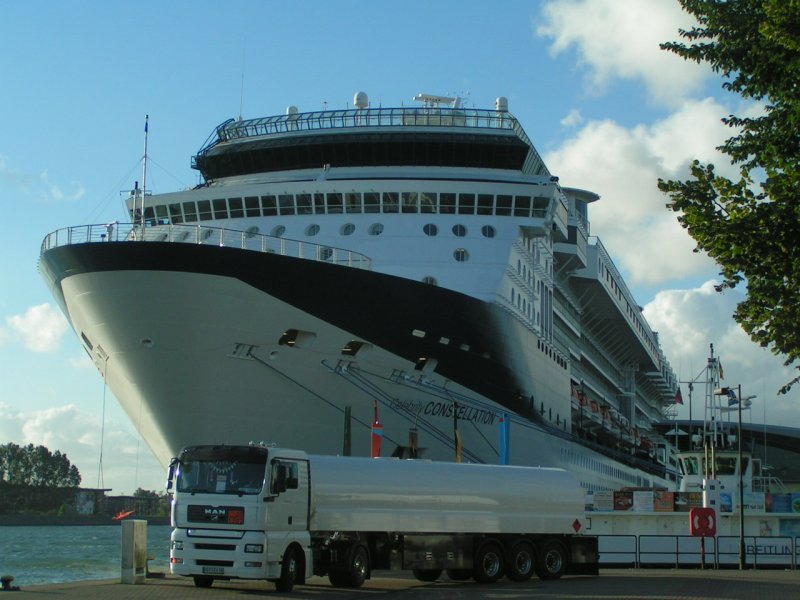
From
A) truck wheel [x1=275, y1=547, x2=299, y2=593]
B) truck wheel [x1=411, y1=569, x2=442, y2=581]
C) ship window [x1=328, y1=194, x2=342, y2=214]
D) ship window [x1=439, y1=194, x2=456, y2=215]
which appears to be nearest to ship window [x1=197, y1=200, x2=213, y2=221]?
ship window [x1=328, y1=194, x2=342, y2=214]

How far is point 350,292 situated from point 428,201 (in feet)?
22.9

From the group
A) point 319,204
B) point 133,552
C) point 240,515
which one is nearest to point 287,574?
point 240,515

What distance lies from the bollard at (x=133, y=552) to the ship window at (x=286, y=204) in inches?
620

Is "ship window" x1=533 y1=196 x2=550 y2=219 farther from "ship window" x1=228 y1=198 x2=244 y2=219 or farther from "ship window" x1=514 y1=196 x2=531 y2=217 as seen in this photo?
"ship window" x1=228 y1=198 x2=244 y2=219

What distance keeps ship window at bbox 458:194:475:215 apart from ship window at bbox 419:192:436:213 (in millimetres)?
716

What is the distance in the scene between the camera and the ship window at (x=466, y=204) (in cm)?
3303

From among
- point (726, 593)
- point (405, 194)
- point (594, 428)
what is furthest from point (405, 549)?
point (594, 428)

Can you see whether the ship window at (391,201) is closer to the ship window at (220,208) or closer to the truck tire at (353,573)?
the ship window at (220,208)

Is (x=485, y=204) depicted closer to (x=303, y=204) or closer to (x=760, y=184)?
(x=303, y=204)

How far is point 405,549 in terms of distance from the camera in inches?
760

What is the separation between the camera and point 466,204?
33.1 meters

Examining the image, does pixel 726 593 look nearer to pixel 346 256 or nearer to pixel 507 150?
pixel 346 256

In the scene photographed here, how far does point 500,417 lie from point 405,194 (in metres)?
6.41

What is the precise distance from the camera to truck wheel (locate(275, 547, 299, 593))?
17422 millimetres
